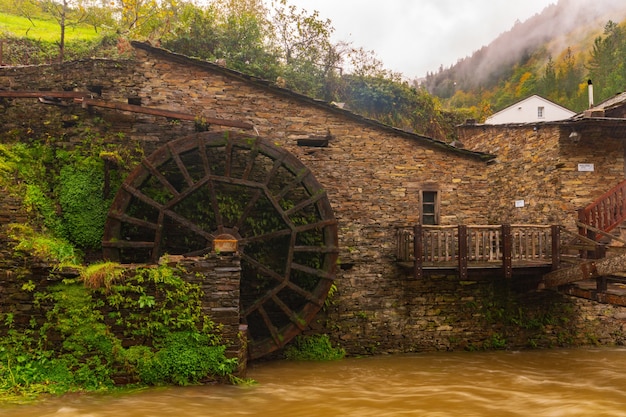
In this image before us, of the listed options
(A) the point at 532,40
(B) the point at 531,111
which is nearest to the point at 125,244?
(B) the point at 531,111

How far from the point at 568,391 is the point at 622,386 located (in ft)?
3.54

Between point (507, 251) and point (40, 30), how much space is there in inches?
778

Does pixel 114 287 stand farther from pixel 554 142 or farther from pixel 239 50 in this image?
pixel 239 50

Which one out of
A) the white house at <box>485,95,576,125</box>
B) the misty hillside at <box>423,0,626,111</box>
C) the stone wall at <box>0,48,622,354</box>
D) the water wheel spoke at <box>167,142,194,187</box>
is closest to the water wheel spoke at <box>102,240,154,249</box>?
the water wheel spoke at <box>167,142,194,187</box>

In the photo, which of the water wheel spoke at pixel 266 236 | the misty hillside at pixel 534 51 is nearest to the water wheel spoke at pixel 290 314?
the water wheel spoke at pixel 266 236

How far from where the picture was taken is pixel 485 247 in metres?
9.25

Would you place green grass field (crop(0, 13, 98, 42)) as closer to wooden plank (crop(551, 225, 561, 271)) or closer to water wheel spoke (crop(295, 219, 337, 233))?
water wheel spoke (crop(295, 219, 337, 233))

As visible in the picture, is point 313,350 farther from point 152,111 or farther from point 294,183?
point 152,111

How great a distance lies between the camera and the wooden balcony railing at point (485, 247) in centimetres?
907

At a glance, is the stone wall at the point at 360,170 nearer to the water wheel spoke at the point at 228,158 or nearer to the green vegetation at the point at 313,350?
the green vegetation at the point at 313,350

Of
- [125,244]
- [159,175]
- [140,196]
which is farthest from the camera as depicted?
[159,175]

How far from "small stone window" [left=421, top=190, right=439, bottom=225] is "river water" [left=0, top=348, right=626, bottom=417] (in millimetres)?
2892

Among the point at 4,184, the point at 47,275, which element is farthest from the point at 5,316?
the point at 4,184

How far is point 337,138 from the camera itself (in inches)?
404
